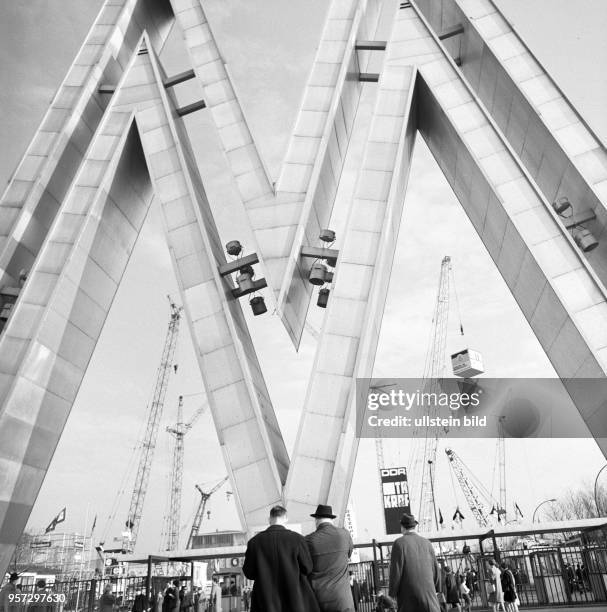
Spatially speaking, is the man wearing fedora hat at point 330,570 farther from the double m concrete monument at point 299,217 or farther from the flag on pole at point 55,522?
the flag on pole at point 55,522

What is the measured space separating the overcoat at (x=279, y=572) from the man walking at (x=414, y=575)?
1576 mm

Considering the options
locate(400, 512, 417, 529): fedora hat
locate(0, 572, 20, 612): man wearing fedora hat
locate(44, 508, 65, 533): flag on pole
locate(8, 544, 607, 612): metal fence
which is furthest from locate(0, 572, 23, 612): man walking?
locate(44, 508, 65, 533): flag on pole

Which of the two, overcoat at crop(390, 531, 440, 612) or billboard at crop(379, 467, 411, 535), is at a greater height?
billboard at crop(379, 467, 411, 535)

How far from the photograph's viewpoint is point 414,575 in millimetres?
6773

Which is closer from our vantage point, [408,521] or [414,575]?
[414,575]

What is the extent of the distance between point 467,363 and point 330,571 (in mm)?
104536

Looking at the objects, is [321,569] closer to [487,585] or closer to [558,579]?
[487,585]

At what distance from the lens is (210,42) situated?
25.8 meters

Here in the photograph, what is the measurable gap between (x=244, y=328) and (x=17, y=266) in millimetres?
10525

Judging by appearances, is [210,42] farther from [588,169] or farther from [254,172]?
[588,169]

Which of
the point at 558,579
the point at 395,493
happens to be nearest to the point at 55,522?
the point at 395,493

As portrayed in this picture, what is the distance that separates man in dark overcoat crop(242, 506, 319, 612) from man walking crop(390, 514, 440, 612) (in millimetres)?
1559

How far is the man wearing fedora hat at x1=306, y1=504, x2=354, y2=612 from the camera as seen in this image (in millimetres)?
6668

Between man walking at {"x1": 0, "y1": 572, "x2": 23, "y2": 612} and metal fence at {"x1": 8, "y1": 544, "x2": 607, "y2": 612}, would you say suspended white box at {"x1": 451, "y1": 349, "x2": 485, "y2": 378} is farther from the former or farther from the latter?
man walking at {"x1": 0, "y1": 572, "x2": 23, "y2": 612}
